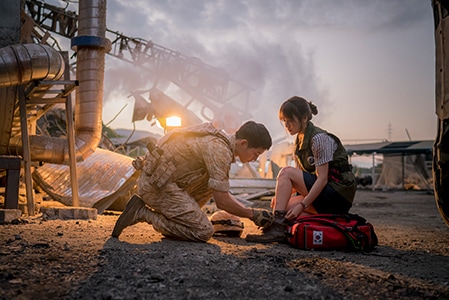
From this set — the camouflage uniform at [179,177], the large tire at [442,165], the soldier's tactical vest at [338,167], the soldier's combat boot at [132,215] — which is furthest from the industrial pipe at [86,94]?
the large tire at [442,165]

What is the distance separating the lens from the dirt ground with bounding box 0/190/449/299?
1.92 metres

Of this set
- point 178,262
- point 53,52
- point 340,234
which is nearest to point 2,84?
point 53,52

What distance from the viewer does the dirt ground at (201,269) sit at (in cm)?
192

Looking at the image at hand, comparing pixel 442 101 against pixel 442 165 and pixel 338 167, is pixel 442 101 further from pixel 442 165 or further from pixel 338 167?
pixel 338 167

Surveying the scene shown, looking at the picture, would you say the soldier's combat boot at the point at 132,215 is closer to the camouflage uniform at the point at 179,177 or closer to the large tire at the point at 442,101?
the camouflage uniform at the point at 179,177

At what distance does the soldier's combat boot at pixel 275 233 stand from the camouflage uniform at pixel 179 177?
0.47 m

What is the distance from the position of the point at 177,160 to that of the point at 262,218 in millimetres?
968

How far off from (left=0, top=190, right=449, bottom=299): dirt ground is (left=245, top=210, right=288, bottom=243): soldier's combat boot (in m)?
0.14

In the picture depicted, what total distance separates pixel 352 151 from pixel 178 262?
21.7 meters

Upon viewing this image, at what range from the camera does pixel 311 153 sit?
155 inches

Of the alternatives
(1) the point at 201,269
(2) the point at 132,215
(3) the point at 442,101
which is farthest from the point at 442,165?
(2) the point at 132,215

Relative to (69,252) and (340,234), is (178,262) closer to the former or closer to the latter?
(69,252)


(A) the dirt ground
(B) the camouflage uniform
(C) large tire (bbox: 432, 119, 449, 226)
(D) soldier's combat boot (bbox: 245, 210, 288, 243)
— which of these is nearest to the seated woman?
(D) soldier's combat boot (bbox: 245, 210, 288, 243)

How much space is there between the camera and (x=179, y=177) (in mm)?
3639
